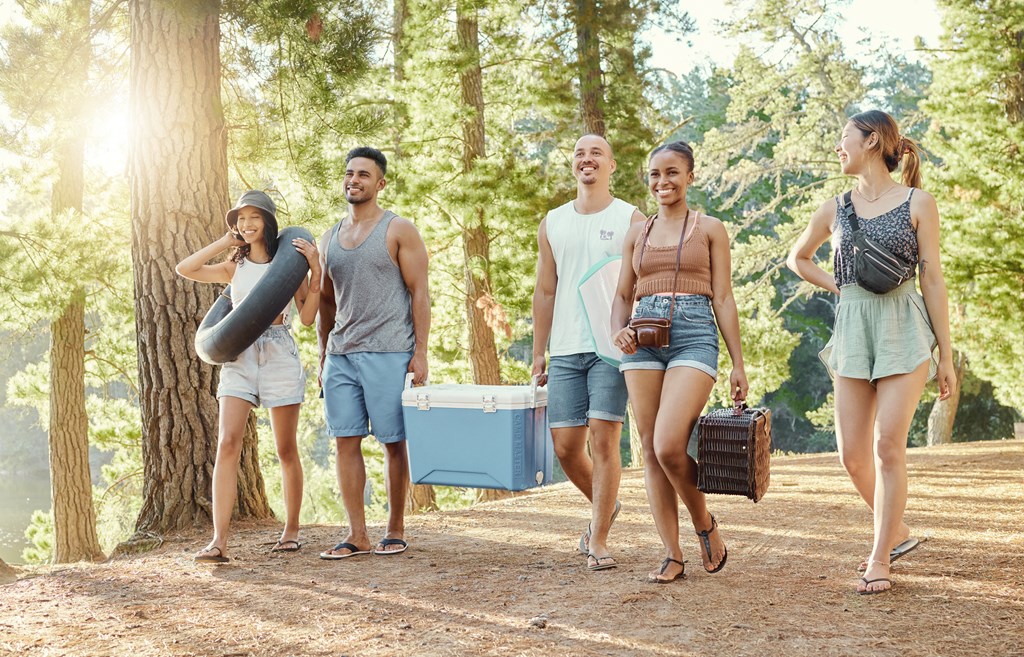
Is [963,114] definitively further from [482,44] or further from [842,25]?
[842,25]

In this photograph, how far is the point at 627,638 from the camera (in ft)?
10.7

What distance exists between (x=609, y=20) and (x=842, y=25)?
301 inches

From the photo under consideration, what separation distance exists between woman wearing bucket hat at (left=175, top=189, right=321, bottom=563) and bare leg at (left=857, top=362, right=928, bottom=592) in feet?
8.65

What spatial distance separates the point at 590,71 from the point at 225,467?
350 inches

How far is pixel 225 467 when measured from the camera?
15.5ft

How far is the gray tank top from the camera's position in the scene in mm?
4816

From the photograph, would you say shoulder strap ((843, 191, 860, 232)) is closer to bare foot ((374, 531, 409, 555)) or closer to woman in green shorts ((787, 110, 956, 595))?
woman in green shorts ((787, 110, 956, 595))

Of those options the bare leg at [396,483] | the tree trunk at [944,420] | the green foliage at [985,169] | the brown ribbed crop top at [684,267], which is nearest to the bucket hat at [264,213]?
the bare leg at [396,483]

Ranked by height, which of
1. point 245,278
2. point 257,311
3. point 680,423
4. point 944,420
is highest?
point 245,278

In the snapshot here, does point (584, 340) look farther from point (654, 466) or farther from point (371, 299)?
point (371, 299)

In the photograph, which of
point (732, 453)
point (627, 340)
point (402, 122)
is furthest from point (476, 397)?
point (402, 122)

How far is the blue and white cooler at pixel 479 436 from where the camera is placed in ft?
14.8

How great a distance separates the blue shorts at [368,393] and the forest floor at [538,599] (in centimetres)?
66

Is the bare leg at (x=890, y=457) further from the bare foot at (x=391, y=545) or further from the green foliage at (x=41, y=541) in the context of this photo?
the green foliage at (x=41, y=541)
